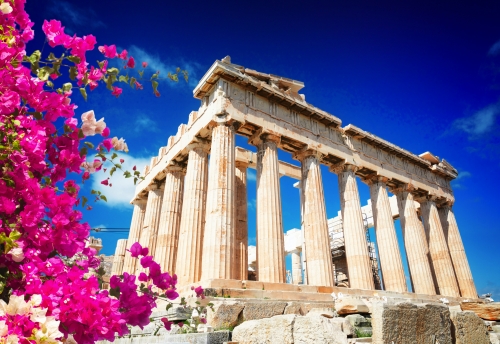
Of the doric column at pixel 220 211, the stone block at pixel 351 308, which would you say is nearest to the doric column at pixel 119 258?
the doric column at pixel 220 211

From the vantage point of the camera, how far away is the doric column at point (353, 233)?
1838 centimetres

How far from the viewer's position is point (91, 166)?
3000 millimetres

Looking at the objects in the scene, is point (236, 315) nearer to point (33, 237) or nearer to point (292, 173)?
point (33, 237)

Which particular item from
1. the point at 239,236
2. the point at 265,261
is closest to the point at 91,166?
the point at 265,261

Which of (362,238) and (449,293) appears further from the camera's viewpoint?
(449,293)

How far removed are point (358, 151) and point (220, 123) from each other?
33.7ft

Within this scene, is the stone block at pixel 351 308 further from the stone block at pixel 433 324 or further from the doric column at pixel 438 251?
the doric column at pixel 438 251

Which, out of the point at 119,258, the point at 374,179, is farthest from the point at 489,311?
Answer: the point at 119,258

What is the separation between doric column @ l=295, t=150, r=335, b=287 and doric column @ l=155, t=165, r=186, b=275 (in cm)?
706

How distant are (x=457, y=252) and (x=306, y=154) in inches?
634

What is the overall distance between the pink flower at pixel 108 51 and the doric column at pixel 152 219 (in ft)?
61.6

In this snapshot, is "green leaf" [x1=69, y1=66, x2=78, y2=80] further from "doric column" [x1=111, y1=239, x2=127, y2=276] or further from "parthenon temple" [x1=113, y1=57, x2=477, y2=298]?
"doric column" [x1=111, y1=239, x2=127, y2=276]

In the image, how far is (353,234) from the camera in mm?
19344

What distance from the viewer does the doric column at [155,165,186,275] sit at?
18.3 metres
